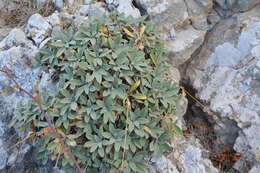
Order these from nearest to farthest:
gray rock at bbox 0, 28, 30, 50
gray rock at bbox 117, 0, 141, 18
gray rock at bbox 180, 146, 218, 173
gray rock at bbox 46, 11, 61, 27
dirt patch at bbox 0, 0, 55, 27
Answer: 1. gray rock at bbox 180, 146, 218, 173
2. gray rock at bbox 0, 28, 30, 50
3. gray rock at bbox 46, 11, 61, 27
4. gray rock at bbox 117, 0, 141, 18
5. dirt patch at bbox 0, 0, 55, 27

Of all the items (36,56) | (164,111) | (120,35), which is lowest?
(164,111)

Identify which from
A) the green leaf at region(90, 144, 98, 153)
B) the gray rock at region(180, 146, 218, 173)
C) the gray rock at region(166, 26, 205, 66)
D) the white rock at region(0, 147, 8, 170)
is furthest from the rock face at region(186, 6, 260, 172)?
the white rock at region(0, 147, 8, 170)

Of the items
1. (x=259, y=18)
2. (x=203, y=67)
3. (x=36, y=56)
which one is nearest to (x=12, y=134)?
(x=36, y=56)

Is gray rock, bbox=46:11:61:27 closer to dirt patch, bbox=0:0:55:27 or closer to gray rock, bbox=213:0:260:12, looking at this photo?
dirt patch, bbox=0:0:55:27

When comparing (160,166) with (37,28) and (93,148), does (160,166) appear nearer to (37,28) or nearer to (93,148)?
(93,148)

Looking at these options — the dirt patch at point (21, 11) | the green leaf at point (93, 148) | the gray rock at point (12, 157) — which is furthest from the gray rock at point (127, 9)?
the gray rock at point (12, 157)

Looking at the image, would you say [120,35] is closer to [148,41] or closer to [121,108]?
[148,41]

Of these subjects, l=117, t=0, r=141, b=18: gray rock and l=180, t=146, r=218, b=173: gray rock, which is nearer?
l=180, t=146, r=218, b=173: gray rock
